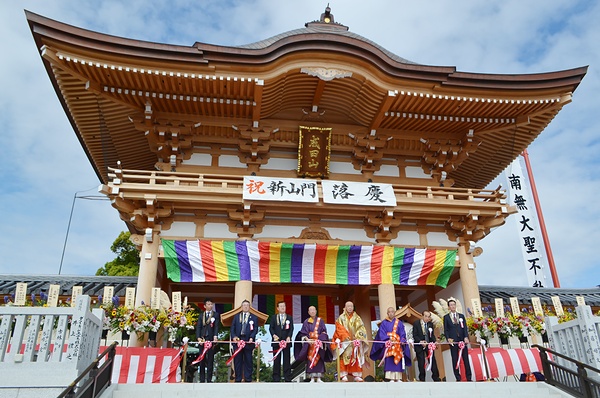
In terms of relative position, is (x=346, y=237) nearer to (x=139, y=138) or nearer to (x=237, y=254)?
(x=237, y=254)

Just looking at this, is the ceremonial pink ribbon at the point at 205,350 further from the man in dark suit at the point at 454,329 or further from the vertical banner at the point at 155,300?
the man in dark suit at the point at 454,329

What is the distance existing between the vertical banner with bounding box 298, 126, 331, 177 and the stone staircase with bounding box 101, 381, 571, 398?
597 cm

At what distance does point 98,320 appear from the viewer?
6.60 m

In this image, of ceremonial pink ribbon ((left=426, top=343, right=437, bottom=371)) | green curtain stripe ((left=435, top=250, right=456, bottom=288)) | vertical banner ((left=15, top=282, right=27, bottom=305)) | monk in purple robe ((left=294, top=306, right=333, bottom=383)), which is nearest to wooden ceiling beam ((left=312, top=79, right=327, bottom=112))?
green curtain stripe ((left=435, top=250, right=456, bottom=288))

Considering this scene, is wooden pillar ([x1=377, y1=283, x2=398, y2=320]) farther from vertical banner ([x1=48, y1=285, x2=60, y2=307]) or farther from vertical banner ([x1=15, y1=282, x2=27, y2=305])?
vertical banner ([x1=15, y1=282, x2=27, y2=305])

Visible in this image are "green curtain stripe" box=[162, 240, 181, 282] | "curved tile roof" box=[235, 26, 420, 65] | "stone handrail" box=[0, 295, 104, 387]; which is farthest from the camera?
"curved tile roof" box=[235, 26, 420, 65]

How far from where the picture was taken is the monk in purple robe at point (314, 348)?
7.55 m

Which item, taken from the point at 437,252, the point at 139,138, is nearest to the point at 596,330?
the point at 437,252

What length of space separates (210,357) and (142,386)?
64.5 inches

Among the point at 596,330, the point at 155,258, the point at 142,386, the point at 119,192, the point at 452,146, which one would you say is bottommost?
the point at 142,386

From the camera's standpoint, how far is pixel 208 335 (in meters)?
7.77

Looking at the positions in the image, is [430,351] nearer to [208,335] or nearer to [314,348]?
[314,348]

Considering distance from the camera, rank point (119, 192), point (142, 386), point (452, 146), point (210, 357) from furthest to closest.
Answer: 1. point (452, 146)
2. point (119, 192)
3. point (210, 357)
4. point (142, 386)

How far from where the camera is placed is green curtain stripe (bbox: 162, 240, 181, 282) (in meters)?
9.82
